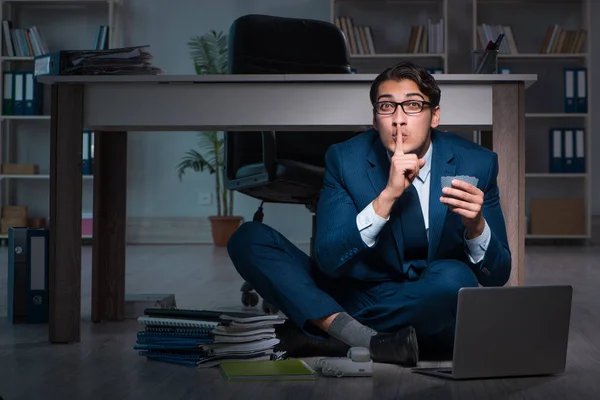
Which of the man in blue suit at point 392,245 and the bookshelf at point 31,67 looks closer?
the man in blue suit at point 392,245

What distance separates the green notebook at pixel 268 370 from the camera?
1854 millimetres

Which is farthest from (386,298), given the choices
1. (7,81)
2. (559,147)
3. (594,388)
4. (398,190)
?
(7,81)

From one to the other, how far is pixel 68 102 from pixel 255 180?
87 cm

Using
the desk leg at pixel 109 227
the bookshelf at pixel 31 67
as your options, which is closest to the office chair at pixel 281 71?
the desk leg at pixel 109 227

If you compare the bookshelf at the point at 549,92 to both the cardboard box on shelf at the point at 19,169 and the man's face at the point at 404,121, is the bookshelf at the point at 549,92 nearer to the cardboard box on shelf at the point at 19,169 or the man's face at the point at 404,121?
the cardboard box on shelf at the point at 19,169

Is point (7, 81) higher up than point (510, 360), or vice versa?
point (7, 81)

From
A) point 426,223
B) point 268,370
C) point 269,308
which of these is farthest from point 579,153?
point 268,370

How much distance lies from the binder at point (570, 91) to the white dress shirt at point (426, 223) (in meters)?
4.49

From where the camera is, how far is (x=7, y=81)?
6.42 meters

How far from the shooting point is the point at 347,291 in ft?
7.25

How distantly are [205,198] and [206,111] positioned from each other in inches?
166

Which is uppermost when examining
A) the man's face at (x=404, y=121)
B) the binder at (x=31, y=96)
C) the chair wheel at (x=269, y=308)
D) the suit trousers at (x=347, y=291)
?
the binder at (x=31, y=96)

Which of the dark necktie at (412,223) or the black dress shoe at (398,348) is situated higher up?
the dark necktie at (412,223)

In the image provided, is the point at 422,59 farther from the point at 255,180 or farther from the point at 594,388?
the point at 594,388
